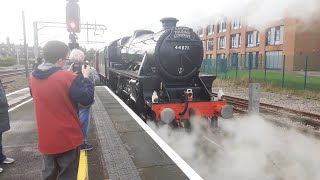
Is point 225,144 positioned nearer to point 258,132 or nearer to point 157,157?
point 258,132

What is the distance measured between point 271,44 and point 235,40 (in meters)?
8.28

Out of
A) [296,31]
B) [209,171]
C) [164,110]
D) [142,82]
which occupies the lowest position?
[209,171]

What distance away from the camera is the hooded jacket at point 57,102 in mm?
2773

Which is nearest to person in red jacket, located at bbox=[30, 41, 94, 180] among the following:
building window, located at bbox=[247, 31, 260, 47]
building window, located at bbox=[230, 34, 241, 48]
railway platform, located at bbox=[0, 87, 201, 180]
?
railway platform, located at bbox=[0, 87, 201, 180]

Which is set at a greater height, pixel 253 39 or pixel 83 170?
pixel 253 39

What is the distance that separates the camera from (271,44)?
124ft

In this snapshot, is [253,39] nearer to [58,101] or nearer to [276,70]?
[276,70]

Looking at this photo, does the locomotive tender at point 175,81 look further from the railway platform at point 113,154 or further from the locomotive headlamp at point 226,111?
the railway platform at point 113,154

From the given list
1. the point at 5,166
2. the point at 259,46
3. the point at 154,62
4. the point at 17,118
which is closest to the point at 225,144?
the point at 154,62

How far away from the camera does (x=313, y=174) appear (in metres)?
5.82

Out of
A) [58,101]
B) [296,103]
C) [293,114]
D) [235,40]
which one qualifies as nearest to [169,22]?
[293,114]

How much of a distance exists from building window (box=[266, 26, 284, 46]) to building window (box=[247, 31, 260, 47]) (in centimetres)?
183

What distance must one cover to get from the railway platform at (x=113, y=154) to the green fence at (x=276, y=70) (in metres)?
13.9

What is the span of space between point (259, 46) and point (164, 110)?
34848mm
